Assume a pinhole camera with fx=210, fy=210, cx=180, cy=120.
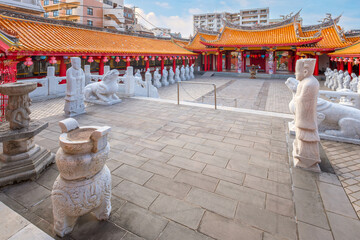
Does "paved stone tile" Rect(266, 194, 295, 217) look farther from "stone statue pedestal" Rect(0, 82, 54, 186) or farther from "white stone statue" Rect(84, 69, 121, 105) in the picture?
"white stone statue" Rect(84, 69, 121, 105)

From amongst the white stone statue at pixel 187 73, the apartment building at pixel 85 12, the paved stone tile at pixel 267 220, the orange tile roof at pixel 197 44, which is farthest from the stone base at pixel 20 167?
the apartment building at pixel 85 12

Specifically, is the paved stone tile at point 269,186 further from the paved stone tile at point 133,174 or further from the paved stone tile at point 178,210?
the paved stone tile at point 133,174

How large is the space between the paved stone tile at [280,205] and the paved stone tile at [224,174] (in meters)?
0.47

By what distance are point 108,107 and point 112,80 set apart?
1.13 metres

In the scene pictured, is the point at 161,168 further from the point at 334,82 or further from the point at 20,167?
the point at 334,82

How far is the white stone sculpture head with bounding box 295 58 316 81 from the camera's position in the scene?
10.9 feet

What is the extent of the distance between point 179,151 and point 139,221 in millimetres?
1890

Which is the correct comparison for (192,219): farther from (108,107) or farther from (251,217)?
(108,107)

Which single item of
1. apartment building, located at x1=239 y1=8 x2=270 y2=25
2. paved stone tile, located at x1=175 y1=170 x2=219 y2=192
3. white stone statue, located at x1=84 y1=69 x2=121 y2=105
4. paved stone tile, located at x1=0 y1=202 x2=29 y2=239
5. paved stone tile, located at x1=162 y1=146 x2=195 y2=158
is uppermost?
apartment building, located at x1=239 y1=8 x2=270 y2=25

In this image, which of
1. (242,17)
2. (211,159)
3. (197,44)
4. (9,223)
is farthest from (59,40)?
(242,17)

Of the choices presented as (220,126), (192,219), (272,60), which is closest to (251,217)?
(192,219)

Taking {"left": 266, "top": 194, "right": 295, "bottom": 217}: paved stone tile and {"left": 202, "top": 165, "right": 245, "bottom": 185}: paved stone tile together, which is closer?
{"left": 266, "top": 194, "right": 295, "bottom": 217}: paved stone tile

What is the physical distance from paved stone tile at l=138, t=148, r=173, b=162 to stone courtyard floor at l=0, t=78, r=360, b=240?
0.02 metres

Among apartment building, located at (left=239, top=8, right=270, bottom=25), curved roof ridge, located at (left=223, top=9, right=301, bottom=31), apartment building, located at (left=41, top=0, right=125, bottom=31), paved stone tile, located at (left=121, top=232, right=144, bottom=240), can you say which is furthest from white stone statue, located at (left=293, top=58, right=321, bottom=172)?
apartment building, located at (left=239, top=8, right=270, bottom=25)
